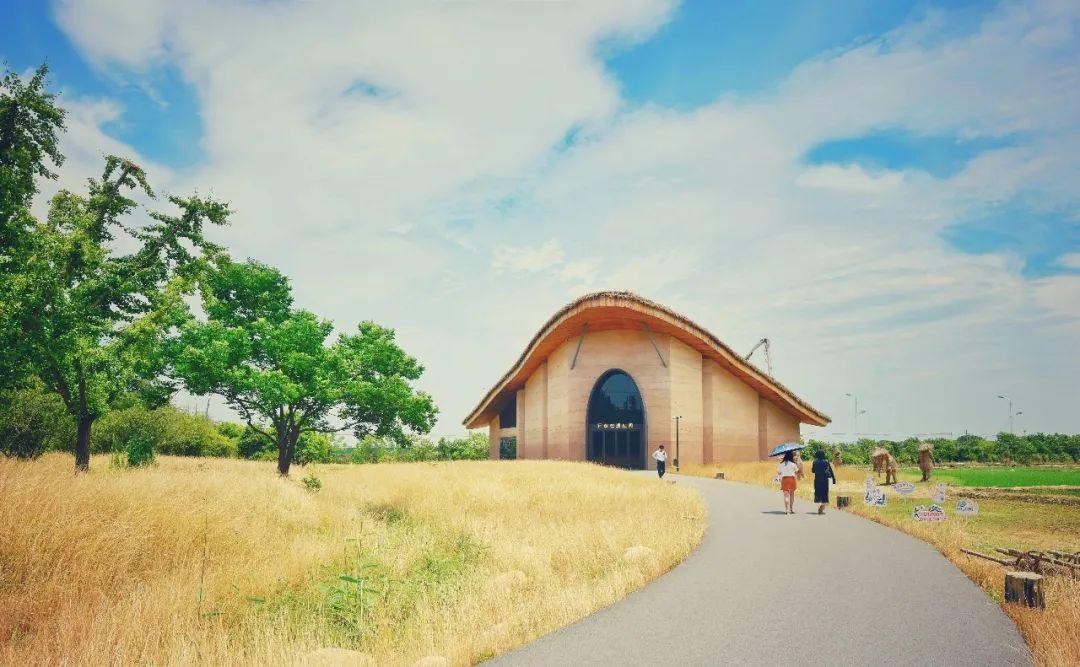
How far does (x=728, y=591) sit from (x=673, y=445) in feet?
108

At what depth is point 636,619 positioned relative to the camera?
22.6ft

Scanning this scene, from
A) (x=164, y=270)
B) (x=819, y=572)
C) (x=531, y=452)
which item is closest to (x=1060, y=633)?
(x=819, y=572)

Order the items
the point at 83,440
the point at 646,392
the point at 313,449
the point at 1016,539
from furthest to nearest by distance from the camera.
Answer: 1. the point at 313,449
2. the point at 646,392
3. the point at 83,440
4. the point at 1016,539

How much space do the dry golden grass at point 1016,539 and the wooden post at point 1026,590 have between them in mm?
120

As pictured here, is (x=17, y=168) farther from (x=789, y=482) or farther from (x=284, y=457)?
(x=789, y=482)

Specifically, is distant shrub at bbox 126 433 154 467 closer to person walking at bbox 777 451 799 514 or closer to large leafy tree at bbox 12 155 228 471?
large leafy tree at bbox 12 155 228 471

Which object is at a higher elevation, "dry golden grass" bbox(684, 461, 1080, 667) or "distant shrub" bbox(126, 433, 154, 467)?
"distant shrub" bbox(126, 433, 154, 467)

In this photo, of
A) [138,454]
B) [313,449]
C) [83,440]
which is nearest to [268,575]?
[83,440]

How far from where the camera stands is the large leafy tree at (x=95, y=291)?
627 inches

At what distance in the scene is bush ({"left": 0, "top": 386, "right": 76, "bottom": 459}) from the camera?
23.4m

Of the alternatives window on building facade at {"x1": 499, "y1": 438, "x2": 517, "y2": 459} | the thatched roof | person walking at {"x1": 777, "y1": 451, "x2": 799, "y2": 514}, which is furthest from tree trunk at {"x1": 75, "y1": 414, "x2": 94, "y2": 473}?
window on building facade at {"x1": 499, "y1": 438, "x2": 517, "y2": 459}

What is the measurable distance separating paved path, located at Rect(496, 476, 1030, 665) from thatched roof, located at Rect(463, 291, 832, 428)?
91.2ft

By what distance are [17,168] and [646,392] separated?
33437 mm

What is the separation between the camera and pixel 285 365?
25.4m
